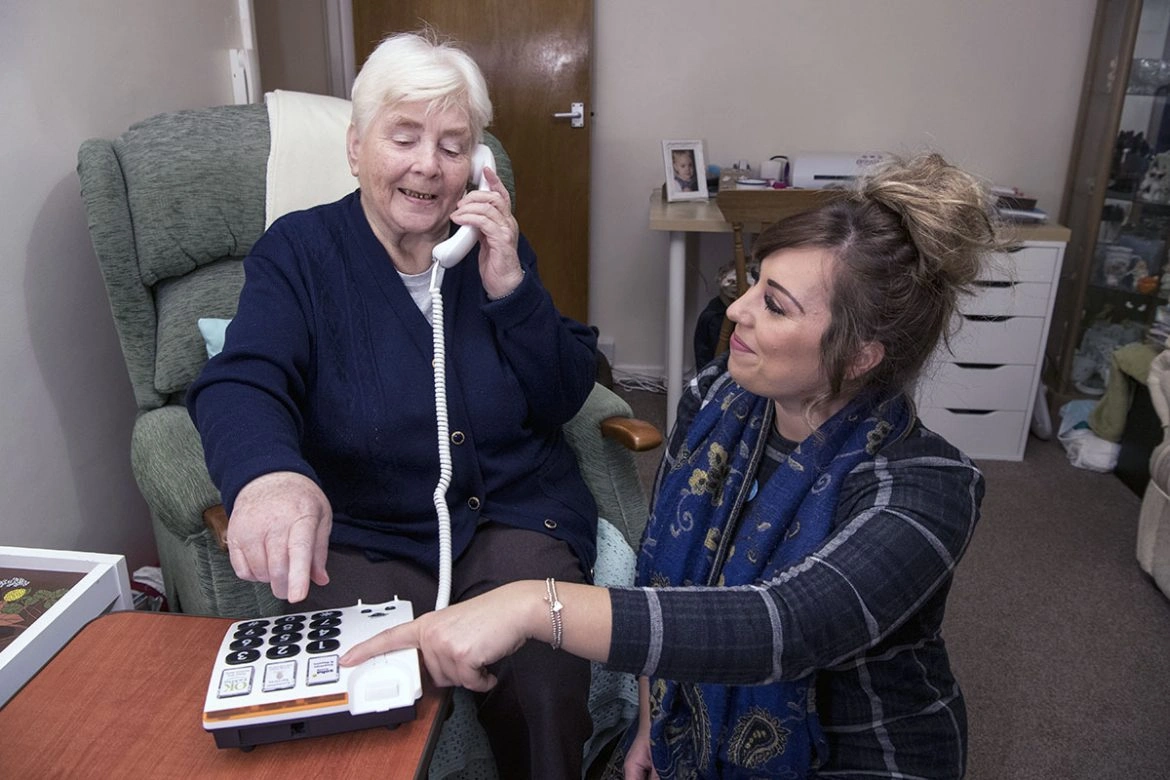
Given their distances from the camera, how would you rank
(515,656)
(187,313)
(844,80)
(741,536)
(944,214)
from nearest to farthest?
(944,214)
(741,536)
(515,656)
(187,313)
(844,80)

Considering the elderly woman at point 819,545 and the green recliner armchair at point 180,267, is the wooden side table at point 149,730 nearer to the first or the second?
the elderly woman at point 819,545

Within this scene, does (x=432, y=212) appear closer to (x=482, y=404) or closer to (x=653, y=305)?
(x=482, y=404)

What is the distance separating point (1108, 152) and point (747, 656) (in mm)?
2882

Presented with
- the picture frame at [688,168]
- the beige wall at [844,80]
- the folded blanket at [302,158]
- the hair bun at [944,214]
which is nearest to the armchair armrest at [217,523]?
the folded blanket at [302,158]

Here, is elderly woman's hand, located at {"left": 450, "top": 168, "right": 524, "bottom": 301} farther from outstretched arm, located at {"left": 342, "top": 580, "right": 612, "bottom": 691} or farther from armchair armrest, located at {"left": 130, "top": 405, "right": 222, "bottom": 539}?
outstretched arm, located at {"left": 342, "top": 580, "right": 612, "bottom": 691}

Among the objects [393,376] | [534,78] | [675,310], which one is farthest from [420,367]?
[534,78]

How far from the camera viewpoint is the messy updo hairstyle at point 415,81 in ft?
4.19

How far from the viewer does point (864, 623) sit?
84 cm

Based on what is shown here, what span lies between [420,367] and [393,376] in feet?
0.13

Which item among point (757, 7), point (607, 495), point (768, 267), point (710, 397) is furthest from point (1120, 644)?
point (757, 7)

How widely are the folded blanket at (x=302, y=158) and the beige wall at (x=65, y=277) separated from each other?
0.34m

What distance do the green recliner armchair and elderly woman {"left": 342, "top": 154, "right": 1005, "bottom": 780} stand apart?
1.56ft

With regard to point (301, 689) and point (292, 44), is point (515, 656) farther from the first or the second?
point (292, 44)

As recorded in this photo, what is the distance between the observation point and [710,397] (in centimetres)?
124
